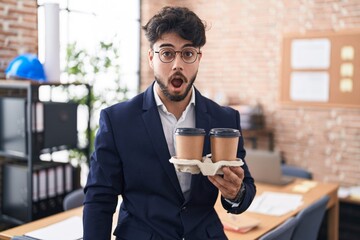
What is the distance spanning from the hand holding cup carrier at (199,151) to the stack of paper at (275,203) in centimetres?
140

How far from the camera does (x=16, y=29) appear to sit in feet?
11.8

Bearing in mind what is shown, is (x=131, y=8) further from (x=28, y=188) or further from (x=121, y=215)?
(x=121, y=215)

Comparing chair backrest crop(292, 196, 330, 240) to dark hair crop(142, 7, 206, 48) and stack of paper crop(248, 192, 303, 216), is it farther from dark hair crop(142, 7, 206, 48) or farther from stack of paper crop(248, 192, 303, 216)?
dark hair crop(142, 7, 206, 48)

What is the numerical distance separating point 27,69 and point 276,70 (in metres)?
3.08

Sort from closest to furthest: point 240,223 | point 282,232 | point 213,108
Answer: point 213,108 < point 282,232 < point 240,223

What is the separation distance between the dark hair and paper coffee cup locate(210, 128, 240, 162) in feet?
1.07

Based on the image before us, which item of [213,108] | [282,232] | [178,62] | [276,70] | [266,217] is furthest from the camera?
[276,70]

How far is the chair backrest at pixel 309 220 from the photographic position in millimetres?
2304

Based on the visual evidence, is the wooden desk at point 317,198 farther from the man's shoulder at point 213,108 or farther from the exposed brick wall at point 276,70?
the exposed brick wall at point 276,70

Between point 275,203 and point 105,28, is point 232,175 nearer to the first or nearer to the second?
point 275,203

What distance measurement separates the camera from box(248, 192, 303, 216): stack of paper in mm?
2670

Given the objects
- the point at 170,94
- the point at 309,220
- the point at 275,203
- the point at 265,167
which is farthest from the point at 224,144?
the point at 265,167

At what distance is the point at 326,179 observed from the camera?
200 inches

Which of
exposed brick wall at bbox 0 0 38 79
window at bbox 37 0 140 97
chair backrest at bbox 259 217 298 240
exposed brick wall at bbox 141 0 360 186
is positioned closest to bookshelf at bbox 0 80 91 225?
exposed brick wall at bbox 0 0 38 79
